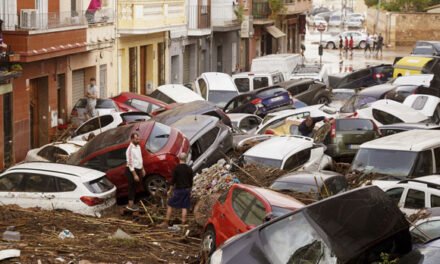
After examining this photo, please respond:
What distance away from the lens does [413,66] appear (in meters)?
42.1

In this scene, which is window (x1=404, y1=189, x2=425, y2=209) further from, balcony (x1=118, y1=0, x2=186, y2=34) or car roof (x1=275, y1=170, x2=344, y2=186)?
balcony (x1=118, y1=0, x2=186, y2=34)

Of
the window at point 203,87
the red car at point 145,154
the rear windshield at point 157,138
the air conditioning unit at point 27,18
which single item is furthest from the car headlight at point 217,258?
the window at point 203,87

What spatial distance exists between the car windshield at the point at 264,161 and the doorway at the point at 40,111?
10623 mm

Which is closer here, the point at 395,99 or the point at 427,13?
the point at 395,99

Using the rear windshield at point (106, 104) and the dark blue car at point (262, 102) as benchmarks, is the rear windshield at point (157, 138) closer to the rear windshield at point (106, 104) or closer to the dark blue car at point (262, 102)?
the rear windshield at point (106, 104)

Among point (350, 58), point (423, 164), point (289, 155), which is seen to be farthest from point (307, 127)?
point (350, 58)

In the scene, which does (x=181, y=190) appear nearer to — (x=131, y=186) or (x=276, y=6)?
(x=131, y=186)

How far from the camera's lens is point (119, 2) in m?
36.9

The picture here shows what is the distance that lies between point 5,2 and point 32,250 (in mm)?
14089

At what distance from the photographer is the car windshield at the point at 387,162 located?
20.1 m

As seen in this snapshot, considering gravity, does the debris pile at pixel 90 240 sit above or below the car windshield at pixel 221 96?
below

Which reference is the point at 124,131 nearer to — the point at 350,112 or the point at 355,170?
the point at 355,170

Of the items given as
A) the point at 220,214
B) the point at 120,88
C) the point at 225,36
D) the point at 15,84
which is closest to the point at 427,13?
the point at 225,36

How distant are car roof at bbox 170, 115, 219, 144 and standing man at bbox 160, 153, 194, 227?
4.06 metres
